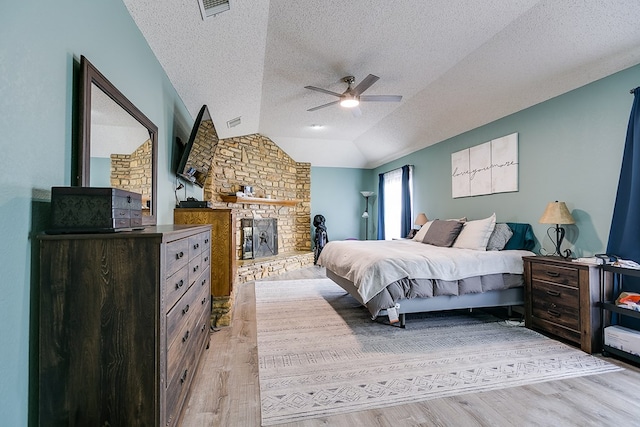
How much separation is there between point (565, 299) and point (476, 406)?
157cm

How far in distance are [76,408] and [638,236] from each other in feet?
12.6

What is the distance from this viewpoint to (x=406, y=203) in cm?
611

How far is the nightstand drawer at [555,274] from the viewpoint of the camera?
258cm

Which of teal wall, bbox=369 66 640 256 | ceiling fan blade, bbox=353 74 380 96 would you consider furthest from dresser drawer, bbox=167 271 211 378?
teal wall, bbox=369 66 640 256

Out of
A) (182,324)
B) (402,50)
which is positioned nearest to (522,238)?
(402,50)

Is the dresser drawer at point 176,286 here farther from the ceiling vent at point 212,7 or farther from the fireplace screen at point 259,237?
the fireplace screen at point 259,237

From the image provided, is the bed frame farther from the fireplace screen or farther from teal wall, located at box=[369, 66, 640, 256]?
the fireplace screen

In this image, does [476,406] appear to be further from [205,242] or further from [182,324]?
[205,242]

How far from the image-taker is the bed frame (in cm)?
295

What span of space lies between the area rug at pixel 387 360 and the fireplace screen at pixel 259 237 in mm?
2544

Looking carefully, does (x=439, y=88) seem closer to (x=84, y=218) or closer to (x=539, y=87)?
(x=539, y=87)

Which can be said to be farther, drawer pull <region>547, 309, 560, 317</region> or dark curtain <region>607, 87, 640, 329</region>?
drawer pull <region>547, 309, 560, 317</region>

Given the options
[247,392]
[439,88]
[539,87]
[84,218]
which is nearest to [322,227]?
[439,88]

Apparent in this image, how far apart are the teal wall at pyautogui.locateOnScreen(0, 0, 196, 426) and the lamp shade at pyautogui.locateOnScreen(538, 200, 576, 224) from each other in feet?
12.3
